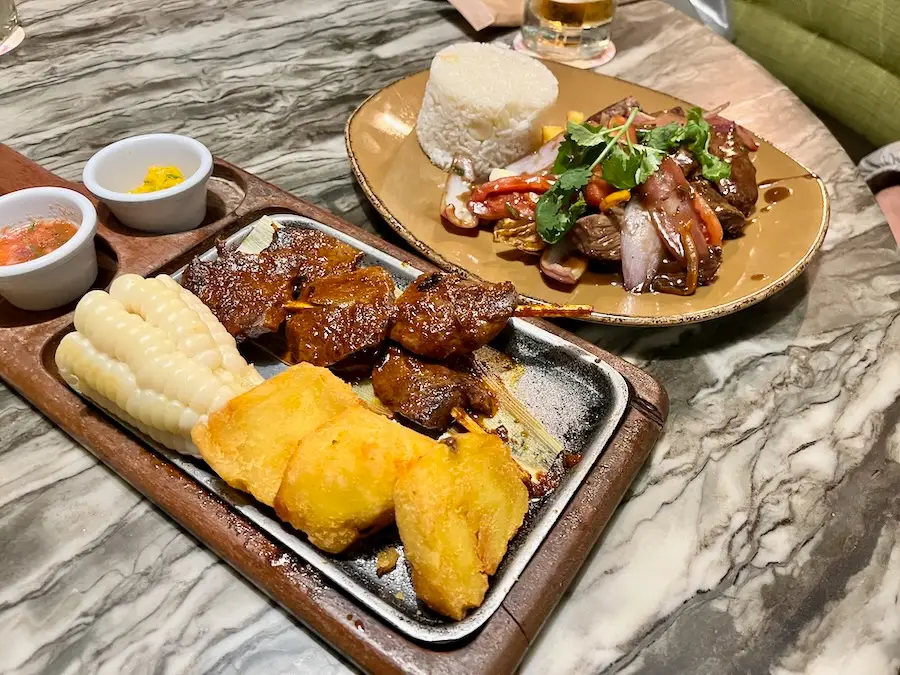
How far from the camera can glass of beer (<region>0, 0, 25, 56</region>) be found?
11.0 feet

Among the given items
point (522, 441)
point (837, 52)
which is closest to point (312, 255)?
point (522, 441)

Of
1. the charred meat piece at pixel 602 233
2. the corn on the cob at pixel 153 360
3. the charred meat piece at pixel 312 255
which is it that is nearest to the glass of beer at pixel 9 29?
the charred meat piece at pixel 312 255

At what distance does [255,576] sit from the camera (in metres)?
1.44

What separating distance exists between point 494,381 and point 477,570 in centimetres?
62

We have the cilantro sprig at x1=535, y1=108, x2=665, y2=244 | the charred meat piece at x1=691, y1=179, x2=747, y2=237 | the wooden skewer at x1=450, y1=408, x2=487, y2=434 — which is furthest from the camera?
the charred meat piece at x1=691, y1=179, x2=747, y2=237

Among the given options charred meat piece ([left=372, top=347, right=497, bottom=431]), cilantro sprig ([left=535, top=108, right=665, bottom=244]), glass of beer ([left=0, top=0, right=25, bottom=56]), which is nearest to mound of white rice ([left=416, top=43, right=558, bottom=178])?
cilantro sprig ([left=535, top=108, right=665, bottom=244])

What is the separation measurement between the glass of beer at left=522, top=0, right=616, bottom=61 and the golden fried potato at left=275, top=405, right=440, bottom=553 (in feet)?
8.62

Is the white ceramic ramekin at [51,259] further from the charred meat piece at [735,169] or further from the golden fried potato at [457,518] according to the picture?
the charred meat piece at [735,169]

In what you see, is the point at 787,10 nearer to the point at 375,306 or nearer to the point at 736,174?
the point at 736,174

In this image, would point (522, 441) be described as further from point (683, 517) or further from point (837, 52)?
point (837, 52)

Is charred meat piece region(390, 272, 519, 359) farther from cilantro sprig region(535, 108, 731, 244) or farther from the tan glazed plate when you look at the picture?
cilantro sprig region(535, 108, 731, 244)

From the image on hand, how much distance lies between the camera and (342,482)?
4.56ft

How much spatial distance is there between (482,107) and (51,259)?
1.50 meters

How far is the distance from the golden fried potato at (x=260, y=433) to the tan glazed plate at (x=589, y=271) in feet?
2.55
